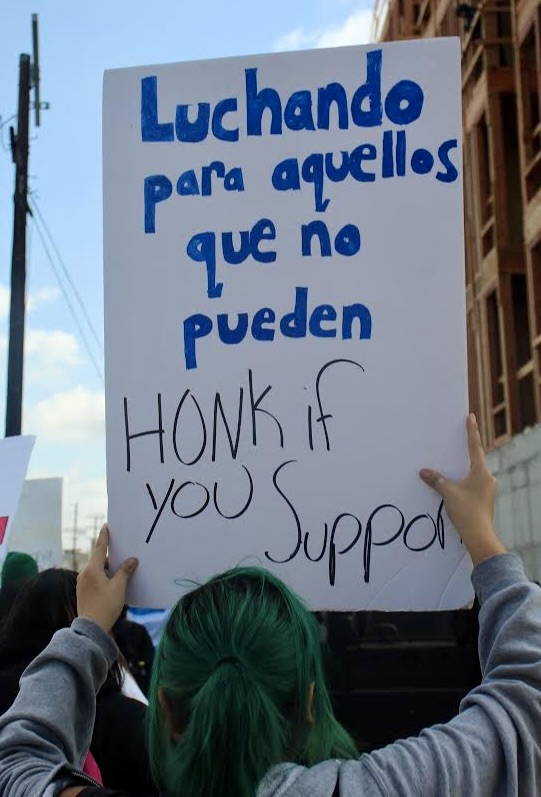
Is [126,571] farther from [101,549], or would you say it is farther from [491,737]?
[491,737]

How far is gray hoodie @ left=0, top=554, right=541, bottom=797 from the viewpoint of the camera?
4.22ft

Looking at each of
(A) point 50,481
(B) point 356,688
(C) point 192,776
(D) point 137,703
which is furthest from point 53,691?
(A) point 50,481

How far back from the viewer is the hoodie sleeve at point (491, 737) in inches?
50.9

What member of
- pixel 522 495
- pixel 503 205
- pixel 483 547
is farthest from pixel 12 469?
pixel 503 205

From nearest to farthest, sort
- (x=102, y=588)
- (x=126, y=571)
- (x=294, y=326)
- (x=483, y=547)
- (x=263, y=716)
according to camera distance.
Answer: (x=263, y=716)
(x=483, y=547)
(x=102, y=588)
(x=126, y=571)
(x=294, y=326)

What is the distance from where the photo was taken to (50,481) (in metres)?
7.98

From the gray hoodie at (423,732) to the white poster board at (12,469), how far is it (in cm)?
215

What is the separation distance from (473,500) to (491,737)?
0.55 meters

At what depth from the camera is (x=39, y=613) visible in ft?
8.86

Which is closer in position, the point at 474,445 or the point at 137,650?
the point at 474,445

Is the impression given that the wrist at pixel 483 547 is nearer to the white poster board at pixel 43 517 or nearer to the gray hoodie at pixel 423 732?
the gray hoodie at pixel 423 732

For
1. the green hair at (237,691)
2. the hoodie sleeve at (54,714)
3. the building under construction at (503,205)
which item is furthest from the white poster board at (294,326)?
the building under construction at (503,205)

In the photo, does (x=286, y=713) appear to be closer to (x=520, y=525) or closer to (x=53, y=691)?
(x=53, y=691)

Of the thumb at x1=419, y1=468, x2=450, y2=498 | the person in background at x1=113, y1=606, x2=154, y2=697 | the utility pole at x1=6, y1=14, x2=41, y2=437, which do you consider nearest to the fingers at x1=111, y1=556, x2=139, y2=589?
the thumb at x1=419, y1=468, x2=450, y2=498
